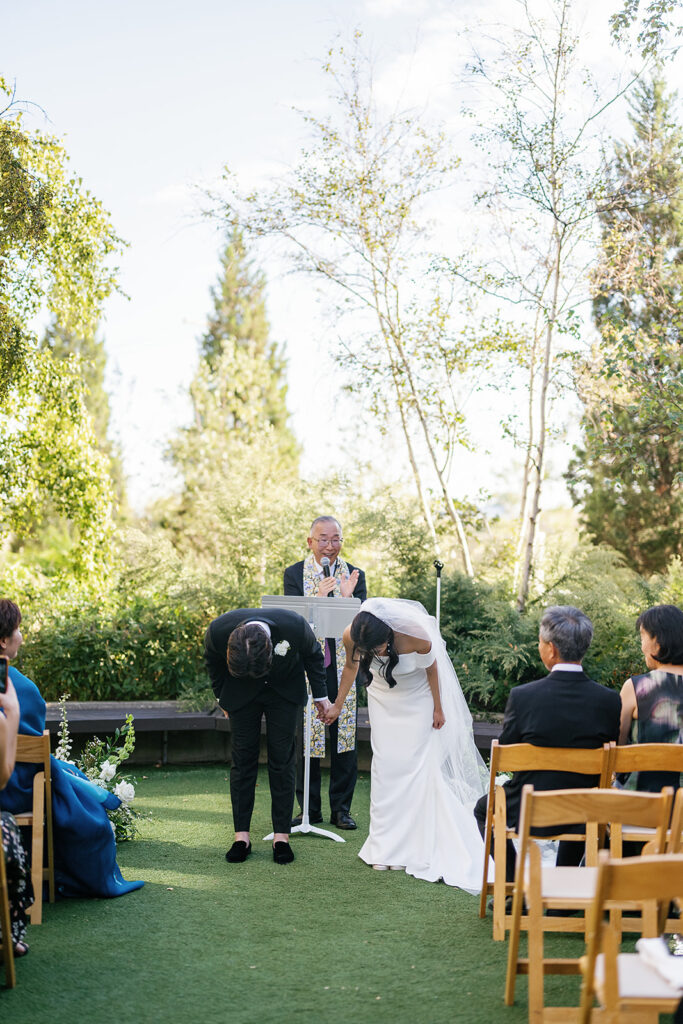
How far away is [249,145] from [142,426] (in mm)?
13907

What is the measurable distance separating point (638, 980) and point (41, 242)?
8024mm

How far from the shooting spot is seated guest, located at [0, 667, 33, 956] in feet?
10.8

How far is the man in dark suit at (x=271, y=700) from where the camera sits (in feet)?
15.5

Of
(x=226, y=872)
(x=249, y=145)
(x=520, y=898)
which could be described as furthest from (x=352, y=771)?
(x=249, y=145)

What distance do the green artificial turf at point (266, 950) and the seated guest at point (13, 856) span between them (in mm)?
114

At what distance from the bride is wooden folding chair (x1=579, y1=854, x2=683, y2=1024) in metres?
2.50

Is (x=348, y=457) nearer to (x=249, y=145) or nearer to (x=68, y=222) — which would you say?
(x=249, y=145)

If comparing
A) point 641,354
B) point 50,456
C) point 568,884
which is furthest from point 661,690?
point 50,456

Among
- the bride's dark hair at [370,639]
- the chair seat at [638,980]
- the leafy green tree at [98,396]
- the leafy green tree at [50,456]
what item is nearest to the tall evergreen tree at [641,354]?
the bride's dark hair at [370,639]

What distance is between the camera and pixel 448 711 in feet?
16.8

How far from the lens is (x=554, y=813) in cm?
277

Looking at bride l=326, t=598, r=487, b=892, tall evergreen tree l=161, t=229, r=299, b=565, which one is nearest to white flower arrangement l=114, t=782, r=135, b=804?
bride l=326, t=598, r=487, b=892

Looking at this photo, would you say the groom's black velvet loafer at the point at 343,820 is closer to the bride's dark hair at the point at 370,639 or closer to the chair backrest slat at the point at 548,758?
the bride's dark hair at the point at 370,639

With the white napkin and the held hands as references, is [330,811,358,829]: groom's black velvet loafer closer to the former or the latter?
the held hands
